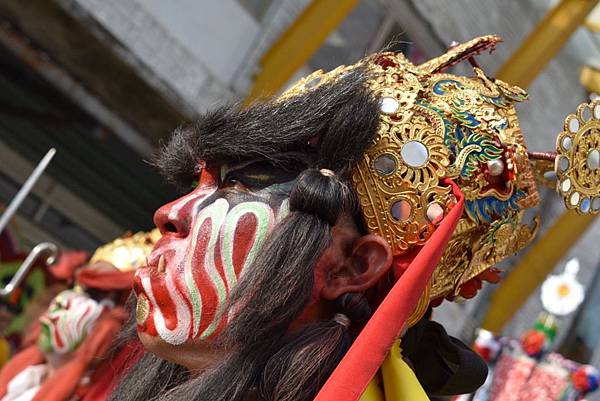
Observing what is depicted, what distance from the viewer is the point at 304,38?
22.1 feet

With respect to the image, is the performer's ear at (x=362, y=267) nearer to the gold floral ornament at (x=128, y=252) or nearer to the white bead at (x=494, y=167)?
the white bead at (x=494, y=167)

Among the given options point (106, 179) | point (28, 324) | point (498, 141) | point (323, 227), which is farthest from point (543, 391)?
point (106, 179)

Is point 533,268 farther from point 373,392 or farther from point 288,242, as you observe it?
point 288,242

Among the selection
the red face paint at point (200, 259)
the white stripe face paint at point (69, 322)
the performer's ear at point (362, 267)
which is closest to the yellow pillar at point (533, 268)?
the white stripe face paint at point (69, 322)

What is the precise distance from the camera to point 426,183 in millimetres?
1930

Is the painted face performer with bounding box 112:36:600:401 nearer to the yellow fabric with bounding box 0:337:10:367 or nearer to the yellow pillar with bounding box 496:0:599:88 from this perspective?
the yellow fabric with bounding box 0:337:10:367

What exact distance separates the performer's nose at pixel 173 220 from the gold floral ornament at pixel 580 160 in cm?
73

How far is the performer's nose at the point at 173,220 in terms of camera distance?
1.88m

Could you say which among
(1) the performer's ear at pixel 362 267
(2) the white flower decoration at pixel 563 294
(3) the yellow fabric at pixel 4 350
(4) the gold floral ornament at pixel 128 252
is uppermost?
(2) the white flower decoration at pixel 563 294

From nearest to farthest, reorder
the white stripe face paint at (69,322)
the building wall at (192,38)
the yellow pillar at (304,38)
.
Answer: the white stripe face paint at (69,322) → the building wall at (192,38) → the yellow pillar at (304,38)

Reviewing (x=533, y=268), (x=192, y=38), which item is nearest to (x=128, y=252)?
(x=192, y=38)

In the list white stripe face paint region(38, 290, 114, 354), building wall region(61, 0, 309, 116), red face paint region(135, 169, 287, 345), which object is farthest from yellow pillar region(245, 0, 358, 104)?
red face paint region(135, 169, 287, 345)

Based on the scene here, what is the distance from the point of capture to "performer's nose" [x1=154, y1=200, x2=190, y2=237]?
1.88 metres

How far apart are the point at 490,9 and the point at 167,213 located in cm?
640
